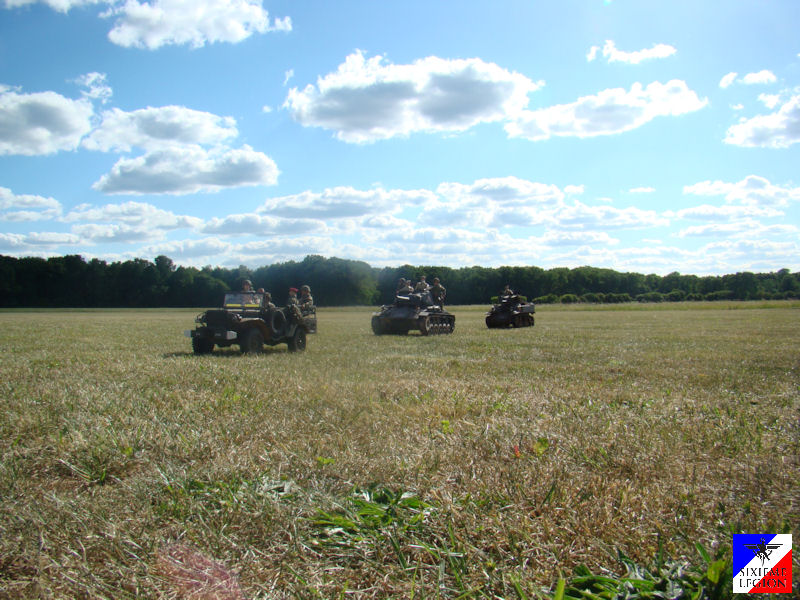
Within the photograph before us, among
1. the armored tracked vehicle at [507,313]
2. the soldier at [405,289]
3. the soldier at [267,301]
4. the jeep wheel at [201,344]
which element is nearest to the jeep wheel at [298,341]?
the soldier at [267,301]

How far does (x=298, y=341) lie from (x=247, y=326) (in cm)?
174

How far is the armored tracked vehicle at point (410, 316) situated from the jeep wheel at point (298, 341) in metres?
6.53

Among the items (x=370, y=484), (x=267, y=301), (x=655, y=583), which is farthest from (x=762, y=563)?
(x=267, y=301)

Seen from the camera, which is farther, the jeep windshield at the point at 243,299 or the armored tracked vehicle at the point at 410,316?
the armored tracked vehicle at the point at 410,316

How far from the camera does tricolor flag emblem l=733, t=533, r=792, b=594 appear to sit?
7.25ft

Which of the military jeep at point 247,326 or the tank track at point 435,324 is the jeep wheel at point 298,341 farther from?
the tank track at point 435,324

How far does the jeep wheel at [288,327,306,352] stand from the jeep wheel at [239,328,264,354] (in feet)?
3.60

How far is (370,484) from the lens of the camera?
3.34 m

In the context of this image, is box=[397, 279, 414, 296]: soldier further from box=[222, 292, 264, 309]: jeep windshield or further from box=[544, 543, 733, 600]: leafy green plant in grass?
box=[544, 543, 733, 600]: leafy green plant in grass

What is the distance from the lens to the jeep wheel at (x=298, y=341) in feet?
46.2

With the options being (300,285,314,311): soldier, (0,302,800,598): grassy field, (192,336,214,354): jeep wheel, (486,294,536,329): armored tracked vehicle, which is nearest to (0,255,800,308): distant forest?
(486,294,536,329): armored tracked vehicle

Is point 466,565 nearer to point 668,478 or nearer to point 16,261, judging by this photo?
point 668,478

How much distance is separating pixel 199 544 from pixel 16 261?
112224 mm

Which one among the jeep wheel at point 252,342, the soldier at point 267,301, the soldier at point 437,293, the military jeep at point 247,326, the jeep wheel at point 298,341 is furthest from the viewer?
the soldier at point 437,293
